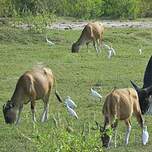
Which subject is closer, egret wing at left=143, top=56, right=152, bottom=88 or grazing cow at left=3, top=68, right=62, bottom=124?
grazing cow at left=3, top=68, right=62, bottom=124

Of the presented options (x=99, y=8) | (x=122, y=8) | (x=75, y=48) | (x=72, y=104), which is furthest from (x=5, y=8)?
(x=72, y=104)

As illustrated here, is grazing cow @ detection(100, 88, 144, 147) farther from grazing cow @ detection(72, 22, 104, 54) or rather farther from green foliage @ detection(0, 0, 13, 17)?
green foliage @ detection(0, 0, 13, 17)

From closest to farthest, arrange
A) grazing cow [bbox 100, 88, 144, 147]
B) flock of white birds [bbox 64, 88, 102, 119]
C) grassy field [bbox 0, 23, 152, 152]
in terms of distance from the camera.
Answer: grassy field [bbox 0, 23, 152, 152] → grazing cow [bbox 100, 88, 144, 147] → flock of white birds [bbox 64, 88, 102, 119]

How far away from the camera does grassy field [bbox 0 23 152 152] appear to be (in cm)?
718

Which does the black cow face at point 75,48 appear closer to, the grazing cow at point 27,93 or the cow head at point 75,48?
the cow head at point 75,48

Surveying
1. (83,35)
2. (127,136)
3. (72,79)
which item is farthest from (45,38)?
(127,136)

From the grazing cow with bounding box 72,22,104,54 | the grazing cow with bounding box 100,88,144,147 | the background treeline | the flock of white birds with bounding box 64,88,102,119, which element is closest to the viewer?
the grazing cow with bounding box 100,88,144,147

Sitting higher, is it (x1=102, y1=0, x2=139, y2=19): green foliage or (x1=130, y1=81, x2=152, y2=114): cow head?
(x1=130, y1=81, x2=152, y2=114): cow head

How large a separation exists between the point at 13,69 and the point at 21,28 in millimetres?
9766

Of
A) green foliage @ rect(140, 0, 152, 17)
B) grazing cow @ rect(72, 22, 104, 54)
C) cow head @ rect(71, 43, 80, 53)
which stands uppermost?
grazing cow @ rect(72, 22, 104, 54)

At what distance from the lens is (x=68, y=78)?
19312 mm

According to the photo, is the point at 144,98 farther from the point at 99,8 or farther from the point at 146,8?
the point at 146,8

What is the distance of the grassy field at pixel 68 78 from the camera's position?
718 centimetres

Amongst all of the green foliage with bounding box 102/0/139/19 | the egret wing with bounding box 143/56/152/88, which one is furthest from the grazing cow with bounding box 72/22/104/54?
the green foliage with bounding box 102/0/139/19
